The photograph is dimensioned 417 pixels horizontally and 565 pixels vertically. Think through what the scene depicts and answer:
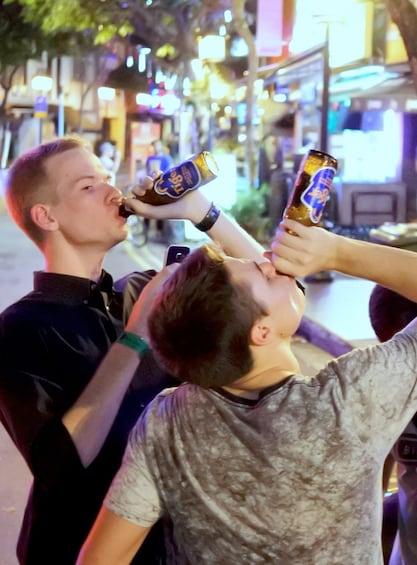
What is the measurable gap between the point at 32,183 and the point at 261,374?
3.40 ft

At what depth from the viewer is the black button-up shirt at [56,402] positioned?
6.52 feet

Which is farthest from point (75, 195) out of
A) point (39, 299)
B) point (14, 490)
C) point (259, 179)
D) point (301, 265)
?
point (259, 179)

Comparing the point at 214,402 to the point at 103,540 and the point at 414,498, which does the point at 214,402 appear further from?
the point at 414,498

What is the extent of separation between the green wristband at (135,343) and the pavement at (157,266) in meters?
2.65

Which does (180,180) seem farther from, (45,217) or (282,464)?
(282,464)

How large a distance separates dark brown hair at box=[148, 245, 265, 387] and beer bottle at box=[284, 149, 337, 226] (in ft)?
1.37

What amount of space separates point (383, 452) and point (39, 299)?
A: 1027 millimetres

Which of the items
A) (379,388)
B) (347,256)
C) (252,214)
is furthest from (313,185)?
(252,214)

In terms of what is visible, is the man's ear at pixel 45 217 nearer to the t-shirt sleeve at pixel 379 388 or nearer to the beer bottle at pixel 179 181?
the beer bottle at pixel 179 181

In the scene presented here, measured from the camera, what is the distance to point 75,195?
2.36m

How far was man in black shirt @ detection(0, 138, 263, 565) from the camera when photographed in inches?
77.9

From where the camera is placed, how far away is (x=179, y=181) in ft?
8.11

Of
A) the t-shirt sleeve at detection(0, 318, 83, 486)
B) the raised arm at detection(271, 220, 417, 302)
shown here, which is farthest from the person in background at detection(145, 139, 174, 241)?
the raised arm at detection(271, 220, 417, 302)

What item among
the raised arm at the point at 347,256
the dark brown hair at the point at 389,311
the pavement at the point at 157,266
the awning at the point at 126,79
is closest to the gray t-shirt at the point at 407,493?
the dark brown hair at the point at 389,311
